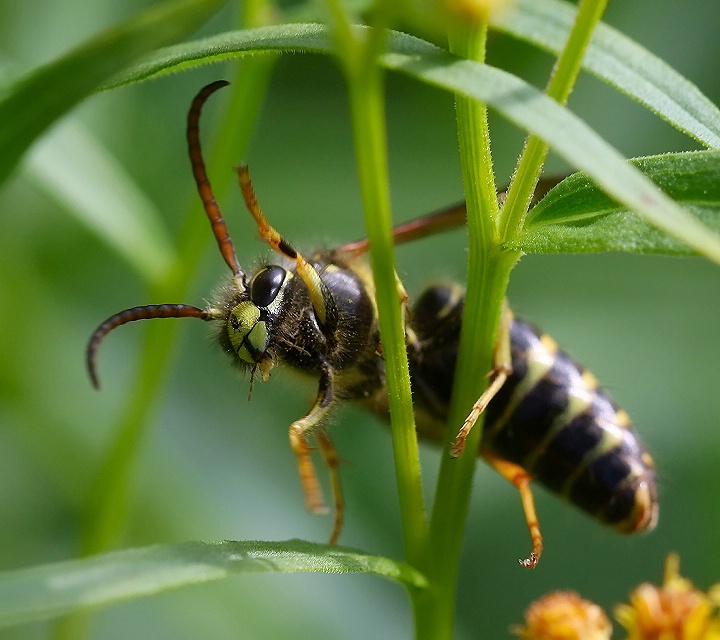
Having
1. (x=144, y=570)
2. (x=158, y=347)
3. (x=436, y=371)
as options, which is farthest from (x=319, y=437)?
(x=144, y=570)

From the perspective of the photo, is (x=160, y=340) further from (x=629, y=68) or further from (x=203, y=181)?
(x=629, y=68)

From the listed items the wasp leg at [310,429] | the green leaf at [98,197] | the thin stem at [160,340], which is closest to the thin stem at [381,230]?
the wasp leg at [310,429]

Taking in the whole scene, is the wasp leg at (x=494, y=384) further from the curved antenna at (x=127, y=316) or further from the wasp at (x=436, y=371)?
the curved antenna at (x=127, y=316)

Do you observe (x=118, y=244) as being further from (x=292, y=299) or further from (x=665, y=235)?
(x=665, y=235)

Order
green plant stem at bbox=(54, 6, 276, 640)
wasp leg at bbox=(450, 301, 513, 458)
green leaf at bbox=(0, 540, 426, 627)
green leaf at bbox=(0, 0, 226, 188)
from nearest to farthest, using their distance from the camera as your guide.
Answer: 1. green leaf at bbox=(0, 540, 426, 627)
2. green leaf at bbox=(0, 0, 226, 188)
3. wasp leg at bbox=(450, 301, 513, 458)
4. green plant stem at bbox=(54, 6, 276, 640)

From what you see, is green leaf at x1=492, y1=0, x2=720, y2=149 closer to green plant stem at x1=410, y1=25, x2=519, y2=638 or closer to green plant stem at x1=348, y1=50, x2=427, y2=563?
green plant stem at x1=410, y1=25, x2=519, y2=638

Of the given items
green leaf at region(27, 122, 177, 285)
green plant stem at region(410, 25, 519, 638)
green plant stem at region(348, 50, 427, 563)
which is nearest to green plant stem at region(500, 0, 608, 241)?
green plant stem at region(410, 25, 519, 638)
